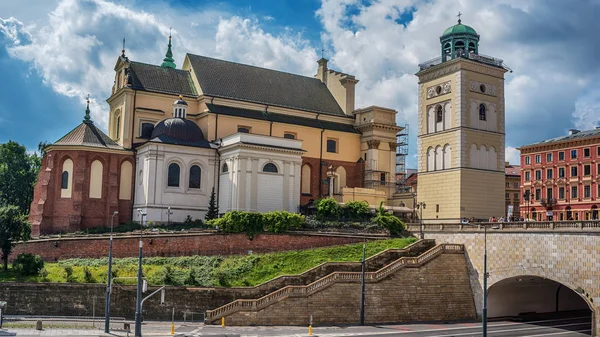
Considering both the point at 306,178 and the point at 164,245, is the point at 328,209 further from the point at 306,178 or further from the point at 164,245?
the point at 164,245

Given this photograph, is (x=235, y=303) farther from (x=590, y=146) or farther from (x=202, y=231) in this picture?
(x=590, y=146)

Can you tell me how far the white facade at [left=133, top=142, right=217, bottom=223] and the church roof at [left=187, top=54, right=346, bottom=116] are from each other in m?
9.38

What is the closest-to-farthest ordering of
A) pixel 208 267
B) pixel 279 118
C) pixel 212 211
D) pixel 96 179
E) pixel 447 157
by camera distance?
1. pixel 208 267
2. pixel 447 157
3. pixel 96 179
4. pixel 212 211
5. pixel 279 118

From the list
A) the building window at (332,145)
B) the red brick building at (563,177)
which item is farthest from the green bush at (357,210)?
the red brick building at (563,177)

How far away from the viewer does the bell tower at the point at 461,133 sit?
6644 centimetres

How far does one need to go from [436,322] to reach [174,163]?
31.4 m

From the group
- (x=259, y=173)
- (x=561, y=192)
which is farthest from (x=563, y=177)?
(x=259, y=173)

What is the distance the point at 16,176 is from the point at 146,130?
21.3 m

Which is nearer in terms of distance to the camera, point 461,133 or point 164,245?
point 164,245

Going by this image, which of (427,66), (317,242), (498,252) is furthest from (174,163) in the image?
(498,252)

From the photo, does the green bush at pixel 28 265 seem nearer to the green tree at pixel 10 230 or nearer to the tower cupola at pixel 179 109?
the green tree at pixel 10 230

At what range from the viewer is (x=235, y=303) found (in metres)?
49.9

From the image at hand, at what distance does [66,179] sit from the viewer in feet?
222

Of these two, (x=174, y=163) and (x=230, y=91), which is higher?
(x=230, y=91)
